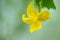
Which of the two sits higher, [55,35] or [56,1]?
[56,1]

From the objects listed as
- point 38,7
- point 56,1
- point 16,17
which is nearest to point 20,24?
point 16,17

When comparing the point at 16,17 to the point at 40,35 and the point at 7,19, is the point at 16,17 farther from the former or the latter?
the point at 40,35

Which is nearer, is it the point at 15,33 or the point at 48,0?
the point at 48,0

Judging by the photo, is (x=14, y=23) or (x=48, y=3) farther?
(x=14, y=23)

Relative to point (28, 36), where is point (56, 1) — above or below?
above

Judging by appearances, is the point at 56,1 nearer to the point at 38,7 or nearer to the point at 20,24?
the point at 38,7

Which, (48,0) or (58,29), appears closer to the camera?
(48,0)

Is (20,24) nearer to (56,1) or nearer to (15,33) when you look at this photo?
Result: (15,33)

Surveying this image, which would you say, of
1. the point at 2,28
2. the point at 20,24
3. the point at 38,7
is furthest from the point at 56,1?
the point at 2,28
